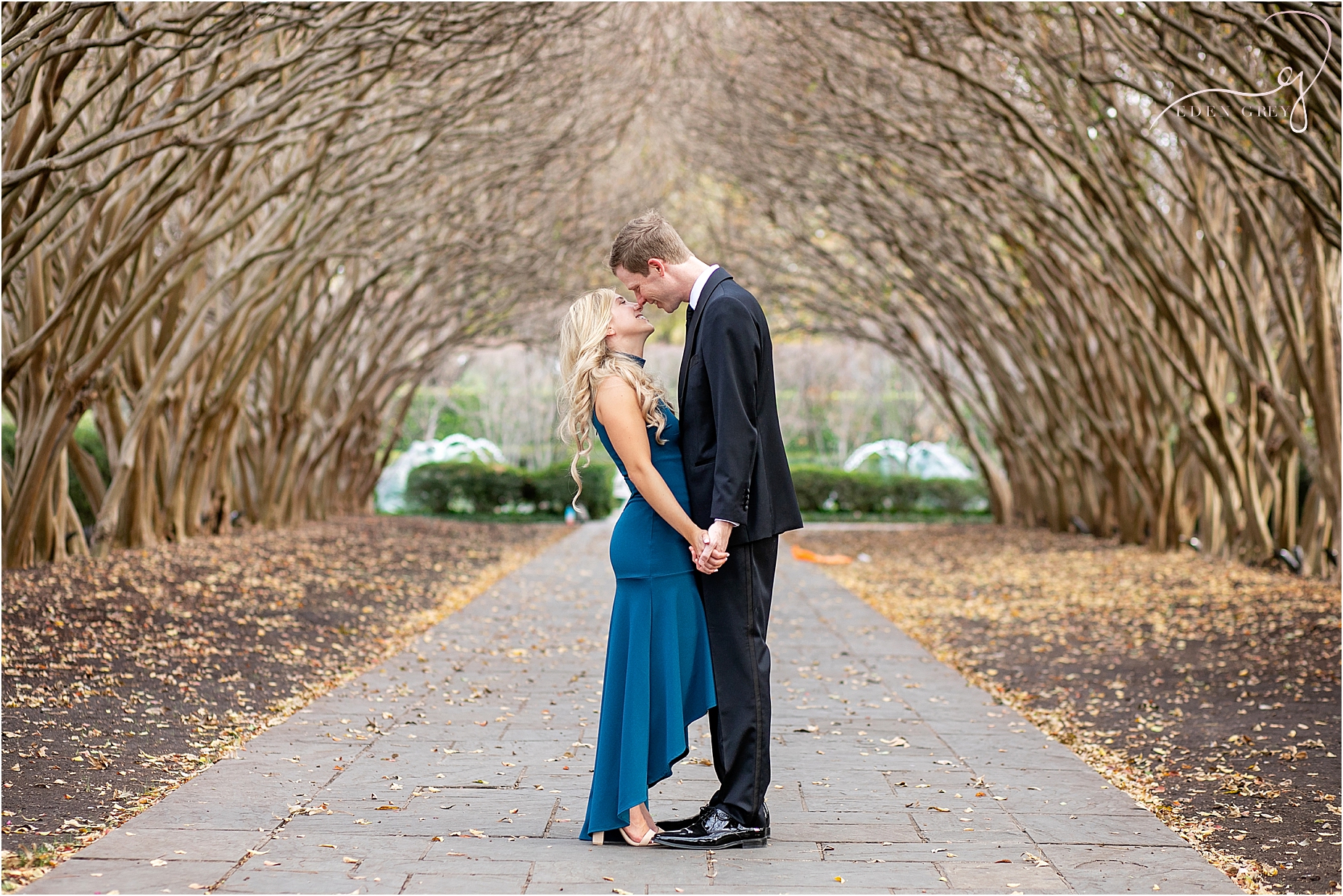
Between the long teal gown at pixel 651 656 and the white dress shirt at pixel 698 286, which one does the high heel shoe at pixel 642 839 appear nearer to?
the long teal gown at pixel 651 656

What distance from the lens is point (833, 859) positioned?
4.09m

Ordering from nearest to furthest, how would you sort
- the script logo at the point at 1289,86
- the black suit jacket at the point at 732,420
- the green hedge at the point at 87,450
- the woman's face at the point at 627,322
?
the black suit jacket at the point at 732,420 < the woman's face at the point at 627,322 < the script logo at the point at 1289,86 < the green hedge at the point at 87,450

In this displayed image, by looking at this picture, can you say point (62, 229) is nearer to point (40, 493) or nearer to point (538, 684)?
point (40, 493)

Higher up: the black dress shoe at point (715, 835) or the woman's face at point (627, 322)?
the woman's face at point (627, 322)

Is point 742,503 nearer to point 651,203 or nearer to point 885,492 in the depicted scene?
point 651,203

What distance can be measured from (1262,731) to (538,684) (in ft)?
12.4

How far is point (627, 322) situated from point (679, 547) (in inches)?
30.8

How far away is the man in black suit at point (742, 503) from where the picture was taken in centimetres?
418

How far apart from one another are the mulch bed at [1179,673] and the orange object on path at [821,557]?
5.11 feet

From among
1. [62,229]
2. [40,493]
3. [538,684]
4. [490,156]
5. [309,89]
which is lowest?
[538,684]

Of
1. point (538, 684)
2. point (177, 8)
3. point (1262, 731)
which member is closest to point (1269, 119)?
point (1262, 731)

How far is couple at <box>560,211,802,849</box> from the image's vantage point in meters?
4.22

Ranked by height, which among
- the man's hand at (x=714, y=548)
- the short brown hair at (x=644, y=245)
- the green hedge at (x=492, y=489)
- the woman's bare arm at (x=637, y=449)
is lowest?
the green hedge at (x=492, y=489)

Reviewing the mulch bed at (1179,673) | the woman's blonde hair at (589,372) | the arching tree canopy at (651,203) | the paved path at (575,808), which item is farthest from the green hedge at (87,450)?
the woman's blonde hair at (589,372)
